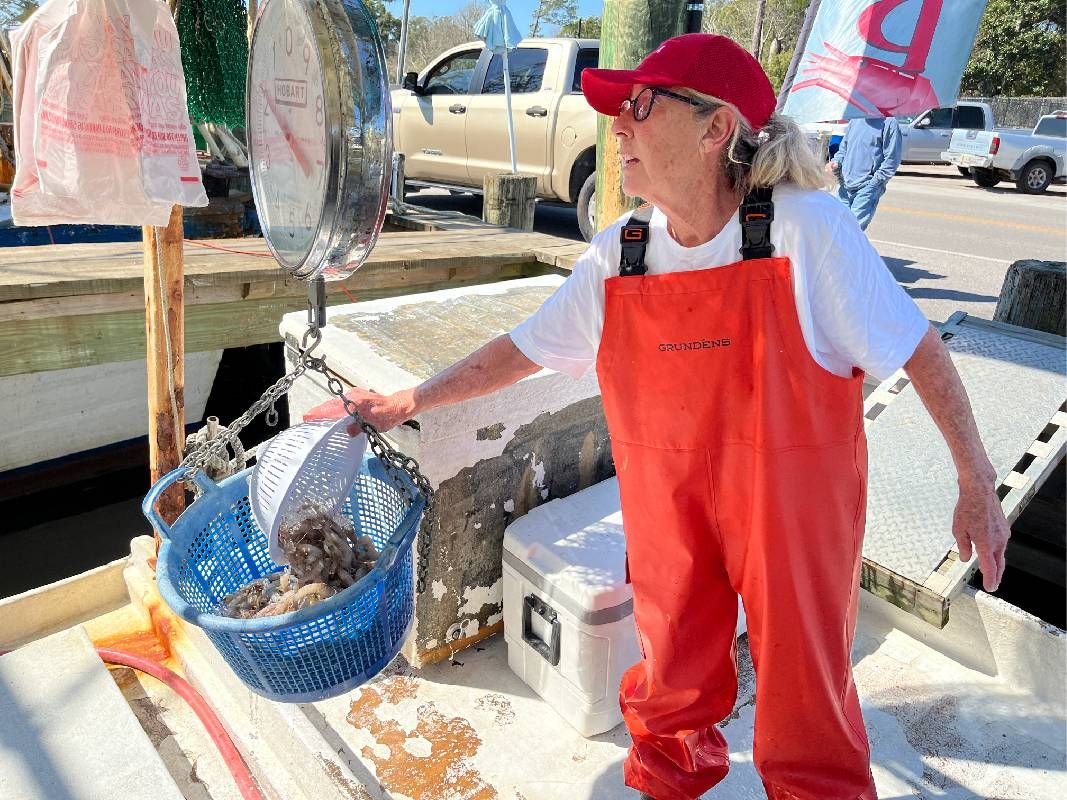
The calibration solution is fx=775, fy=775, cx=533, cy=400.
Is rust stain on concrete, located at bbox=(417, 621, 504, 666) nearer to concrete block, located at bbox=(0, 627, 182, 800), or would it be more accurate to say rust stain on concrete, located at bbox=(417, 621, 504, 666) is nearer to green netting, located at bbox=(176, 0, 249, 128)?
concrete block, located at bbox=(0, 627, 182, 800)

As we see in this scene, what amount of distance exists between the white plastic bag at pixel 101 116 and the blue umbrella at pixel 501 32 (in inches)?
277

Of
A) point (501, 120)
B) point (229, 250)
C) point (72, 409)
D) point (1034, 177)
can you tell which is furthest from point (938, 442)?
point (1034, 177)

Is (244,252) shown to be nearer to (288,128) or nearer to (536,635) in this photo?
(288,128)

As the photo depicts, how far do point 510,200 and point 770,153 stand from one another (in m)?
5.13

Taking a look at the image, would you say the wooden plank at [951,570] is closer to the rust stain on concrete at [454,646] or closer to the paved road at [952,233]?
the rust stain on concrete at [454,646]

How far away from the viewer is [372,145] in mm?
1577

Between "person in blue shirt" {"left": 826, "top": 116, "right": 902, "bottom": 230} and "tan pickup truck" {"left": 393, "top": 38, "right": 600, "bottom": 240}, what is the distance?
8.31ft

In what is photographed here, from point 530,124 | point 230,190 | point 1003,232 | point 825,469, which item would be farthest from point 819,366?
point 1003,232

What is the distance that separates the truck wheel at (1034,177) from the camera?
701 inches

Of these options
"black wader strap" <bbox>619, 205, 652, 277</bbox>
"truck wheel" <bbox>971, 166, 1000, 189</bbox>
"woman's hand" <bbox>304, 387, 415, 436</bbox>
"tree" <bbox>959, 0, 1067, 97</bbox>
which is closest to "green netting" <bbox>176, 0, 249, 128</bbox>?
"woman's hand" <bbox>304, 387, 415, 436</bbox>

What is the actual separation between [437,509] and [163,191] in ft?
4.46

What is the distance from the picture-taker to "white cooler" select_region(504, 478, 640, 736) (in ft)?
7.14

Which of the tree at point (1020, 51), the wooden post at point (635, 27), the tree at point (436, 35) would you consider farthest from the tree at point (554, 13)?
the wooden post at point (635, 27)

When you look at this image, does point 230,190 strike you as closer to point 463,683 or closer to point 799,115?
point 799,115
